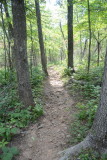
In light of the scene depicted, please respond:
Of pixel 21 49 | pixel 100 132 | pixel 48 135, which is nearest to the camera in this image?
pixel 100 132

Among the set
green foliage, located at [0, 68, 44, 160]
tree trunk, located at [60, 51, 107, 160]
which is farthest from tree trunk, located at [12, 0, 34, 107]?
tree trunk, located at [60, 51, 107, 160]

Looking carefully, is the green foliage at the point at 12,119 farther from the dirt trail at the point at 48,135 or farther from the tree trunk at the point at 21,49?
the tree trunk at the point at 21,49

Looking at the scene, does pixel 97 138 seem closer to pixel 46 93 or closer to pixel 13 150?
pixel 13 150

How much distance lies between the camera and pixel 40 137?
3.80m

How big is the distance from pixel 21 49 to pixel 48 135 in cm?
308

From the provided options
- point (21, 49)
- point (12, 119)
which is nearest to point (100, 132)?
point (12, 119)

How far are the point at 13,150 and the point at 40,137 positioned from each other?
961 millimetres

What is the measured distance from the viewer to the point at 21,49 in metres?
4.23

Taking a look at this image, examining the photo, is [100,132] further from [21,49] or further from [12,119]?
[21,49]

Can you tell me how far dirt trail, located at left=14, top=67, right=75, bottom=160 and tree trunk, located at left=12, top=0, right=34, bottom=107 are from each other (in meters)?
1.01

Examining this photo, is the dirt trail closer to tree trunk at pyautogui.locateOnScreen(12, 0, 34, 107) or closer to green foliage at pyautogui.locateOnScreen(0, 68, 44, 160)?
green foliage at pyautogui.locateOnScreen(0, 68, 44, 160)

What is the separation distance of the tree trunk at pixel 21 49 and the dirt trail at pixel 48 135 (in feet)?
3.32

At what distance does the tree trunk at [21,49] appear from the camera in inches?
156

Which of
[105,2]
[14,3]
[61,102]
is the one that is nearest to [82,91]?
[61,102]
